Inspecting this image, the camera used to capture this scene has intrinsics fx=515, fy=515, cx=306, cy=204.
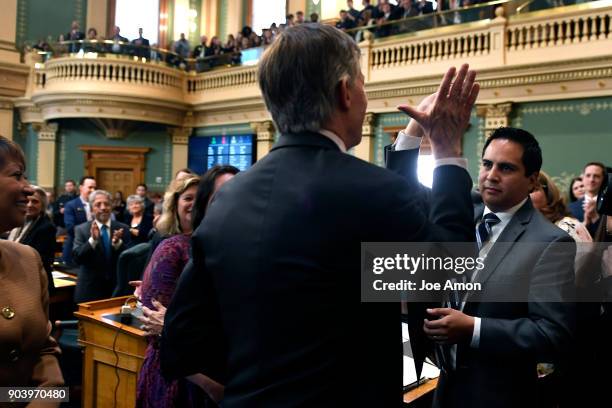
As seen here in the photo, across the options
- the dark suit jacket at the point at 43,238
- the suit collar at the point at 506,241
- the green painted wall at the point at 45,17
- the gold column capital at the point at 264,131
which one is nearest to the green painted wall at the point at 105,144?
the green painted wall at the point at 45,17

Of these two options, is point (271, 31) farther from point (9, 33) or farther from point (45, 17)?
point (9, 33)

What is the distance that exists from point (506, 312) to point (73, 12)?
14474mm

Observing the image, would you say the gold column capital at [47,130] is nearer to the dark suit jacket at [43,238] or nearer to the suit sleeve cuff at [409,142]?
the dark suit jacket at [43,238]

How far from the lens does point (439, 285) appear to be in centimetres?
126

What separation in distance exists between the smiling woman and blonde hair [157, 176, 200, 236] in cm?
104

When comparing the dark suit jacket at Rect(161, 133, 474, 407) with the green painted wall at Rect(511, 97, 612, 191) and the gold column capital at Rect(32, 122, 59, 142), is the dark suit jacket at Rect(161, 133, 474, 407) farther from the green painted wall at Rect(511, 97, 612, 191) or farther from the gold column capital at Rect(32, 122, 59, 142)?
the gold column capital at Rect(32, 122, 59, 142)

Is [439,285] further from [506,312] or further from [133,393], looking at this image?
[133,393]

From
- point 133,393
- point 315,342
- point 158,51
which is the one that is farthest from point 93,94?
point 315,342

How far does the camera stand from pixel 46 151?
492 inches

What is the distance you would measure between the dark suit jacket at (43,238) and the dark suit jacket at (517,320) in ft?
10.4

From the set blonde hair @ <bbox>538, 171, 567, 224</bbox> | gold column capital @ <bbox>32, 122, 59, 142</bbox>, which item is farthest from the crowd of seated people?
blonde hair @ <bbox>538, 171, 567, 224</bbox>

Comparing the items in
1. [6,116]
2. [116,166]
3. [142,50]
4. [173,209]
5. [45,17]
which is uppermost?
[45,17]

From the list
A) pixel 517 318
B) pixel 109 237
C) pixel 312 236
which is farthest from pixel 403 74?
pixel 312 236

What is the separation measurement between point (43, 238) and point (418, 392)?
10.2 feet
